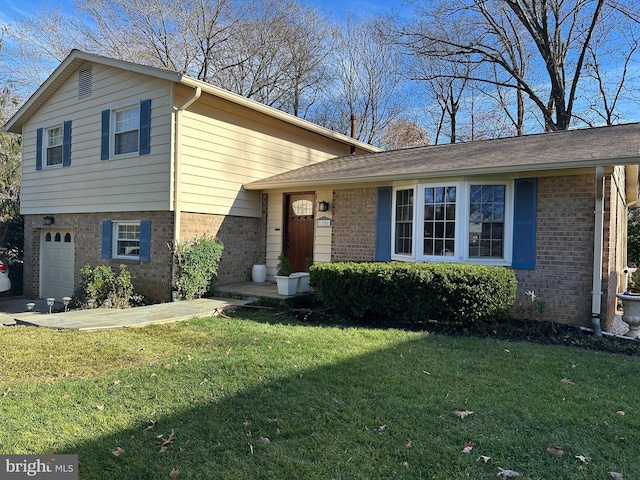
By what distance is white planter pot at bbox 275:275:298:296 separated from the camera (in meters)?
8.49

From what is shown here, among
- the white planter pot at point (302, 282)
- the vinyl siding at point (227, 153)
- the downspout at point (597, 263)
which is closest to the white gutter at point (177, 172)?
the vinyl siding at point (227, 153)

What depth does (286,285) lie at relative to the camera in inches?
335

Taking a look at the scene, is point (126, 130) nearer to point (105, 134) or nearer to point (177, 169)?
point (105, 134)

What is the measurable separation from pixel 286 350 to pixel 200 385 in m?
1.32

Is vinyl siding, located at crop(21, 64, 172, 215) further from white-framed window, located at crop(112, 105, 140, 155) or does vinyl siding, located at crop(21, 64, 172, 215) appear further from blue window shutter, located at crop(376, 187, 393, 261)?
blue window shutter, located at crop(376, 187, 393, 261)

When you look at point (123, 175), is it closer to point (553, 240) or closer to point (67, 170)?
point (67, 170)

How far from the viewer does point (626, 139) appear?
736cm

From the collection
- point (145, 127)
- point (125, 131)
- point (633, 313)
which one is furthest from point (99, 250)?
point (633, 313)

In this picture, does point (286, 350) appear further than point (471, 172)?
No

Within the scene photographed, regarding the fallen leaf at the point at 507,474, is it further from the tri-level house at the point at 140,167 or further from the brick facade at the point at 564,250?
the tri-level house at the point at 140,167

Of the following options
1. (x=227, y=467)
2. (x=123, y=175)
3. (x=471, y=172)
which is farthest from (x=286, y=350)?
(x=123, y=175)

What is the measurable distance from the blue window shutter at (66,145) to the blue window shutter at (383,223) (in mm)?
8004

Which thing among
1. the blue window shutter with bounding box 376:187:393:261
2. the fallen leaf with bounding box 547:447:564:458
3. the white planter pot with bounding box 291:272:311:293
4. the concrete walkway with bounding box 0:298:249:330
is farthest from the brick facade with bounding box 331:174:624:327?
the concrete walkway with bounding box 0:298:249:330

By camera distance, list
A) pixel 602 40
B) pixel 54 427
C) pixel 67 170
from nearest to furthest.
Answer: pixel 54 427 < pixel 67 170 < pixel 602 40
